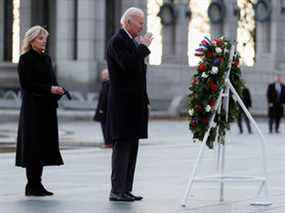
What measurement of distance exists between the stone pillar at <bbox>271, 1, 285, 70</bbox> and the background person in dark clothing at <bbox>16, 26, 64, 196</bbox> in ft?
127

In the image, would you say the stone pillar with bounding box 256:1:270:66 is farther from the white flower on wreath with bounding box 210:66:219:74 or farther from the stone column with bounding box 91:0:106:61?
the white flower on wreath with bounding box 210:66:219:74

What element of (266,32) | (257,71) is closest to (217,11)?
(266,32)

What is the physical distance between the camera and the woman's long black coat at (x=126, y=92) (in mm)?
10930

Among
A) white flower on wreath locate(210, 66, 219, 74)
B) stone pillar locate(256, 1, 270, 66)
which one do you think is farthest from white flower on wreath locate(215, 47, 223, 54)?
stone pillar locate(256, 1, 270, 66)

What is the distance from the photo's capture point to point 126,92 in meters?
11.0

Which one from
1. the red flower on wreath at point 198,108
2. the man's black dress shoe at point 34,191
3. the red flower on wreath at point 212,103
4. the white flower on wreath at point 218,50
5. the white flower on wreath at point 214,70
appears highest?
the white flower on wreath at point 218,50

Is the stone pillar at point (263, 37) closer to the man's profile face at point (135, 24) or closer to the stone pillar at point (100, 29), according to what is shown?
the stone pillar at point (100, 29)

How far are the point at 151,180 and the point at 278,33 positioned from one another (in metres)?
37.3

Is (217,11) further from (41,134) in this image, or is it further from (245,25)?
(41,134)

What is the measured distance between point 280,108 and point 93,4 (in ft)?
47.3

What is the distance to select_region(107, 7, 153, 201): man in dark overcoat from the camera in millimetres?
10891

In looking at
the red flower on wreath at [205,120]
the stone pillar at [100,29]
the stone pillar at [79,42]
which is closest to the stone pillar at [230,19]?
the stone pillar at [100,29]

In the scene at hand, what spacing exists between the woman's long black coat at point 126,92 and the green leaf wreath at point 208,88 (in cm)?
55

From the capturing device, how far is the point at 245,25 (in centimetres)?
5400
